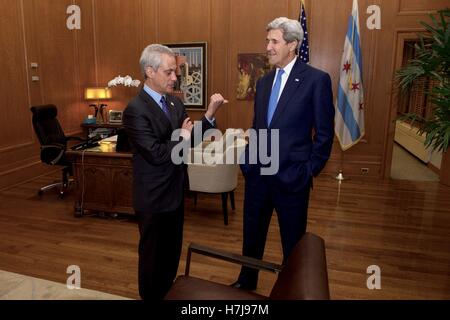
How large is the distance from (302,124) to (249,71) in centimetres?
405

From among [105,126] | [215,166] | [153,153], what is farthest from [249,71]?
[153,153]

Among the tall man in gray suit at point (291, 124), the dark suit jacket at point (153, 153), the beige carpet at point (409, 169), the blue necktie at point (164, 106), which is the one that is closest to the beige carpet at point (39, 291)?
the dark suit jacket at point (153, 153)

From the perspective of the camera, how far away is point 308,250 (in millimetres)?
1329

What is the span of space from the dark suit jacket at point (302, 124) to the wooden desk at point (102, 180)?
2.06m

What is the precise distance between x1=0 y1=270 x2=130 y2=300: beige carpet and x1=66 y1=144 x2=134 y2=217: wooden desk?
4.24 feet

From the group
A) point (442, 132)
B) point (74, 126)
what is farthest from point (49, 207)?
point (442, 132)

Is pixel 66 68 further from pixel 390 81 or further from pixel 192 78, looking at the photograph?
pixel 390 81

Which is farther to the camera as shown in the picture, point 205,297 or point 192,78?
point 192,78

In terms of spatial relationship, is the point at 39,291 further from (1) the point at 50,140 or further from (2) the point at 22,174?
(2) the point at 22,174

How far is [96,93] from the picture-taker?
6.37 metres

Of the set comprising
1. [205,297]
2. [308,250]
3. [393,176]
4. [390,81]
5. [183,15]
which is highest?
[183,15]

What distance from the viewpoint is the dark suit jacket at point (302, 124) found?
210 centimetres

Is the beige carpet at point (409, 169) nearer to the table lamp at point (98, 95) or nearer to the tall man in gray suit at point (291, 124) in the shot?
the tall man in gray suit at point (291, 124)

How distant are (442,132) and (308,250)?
195 centimetres
